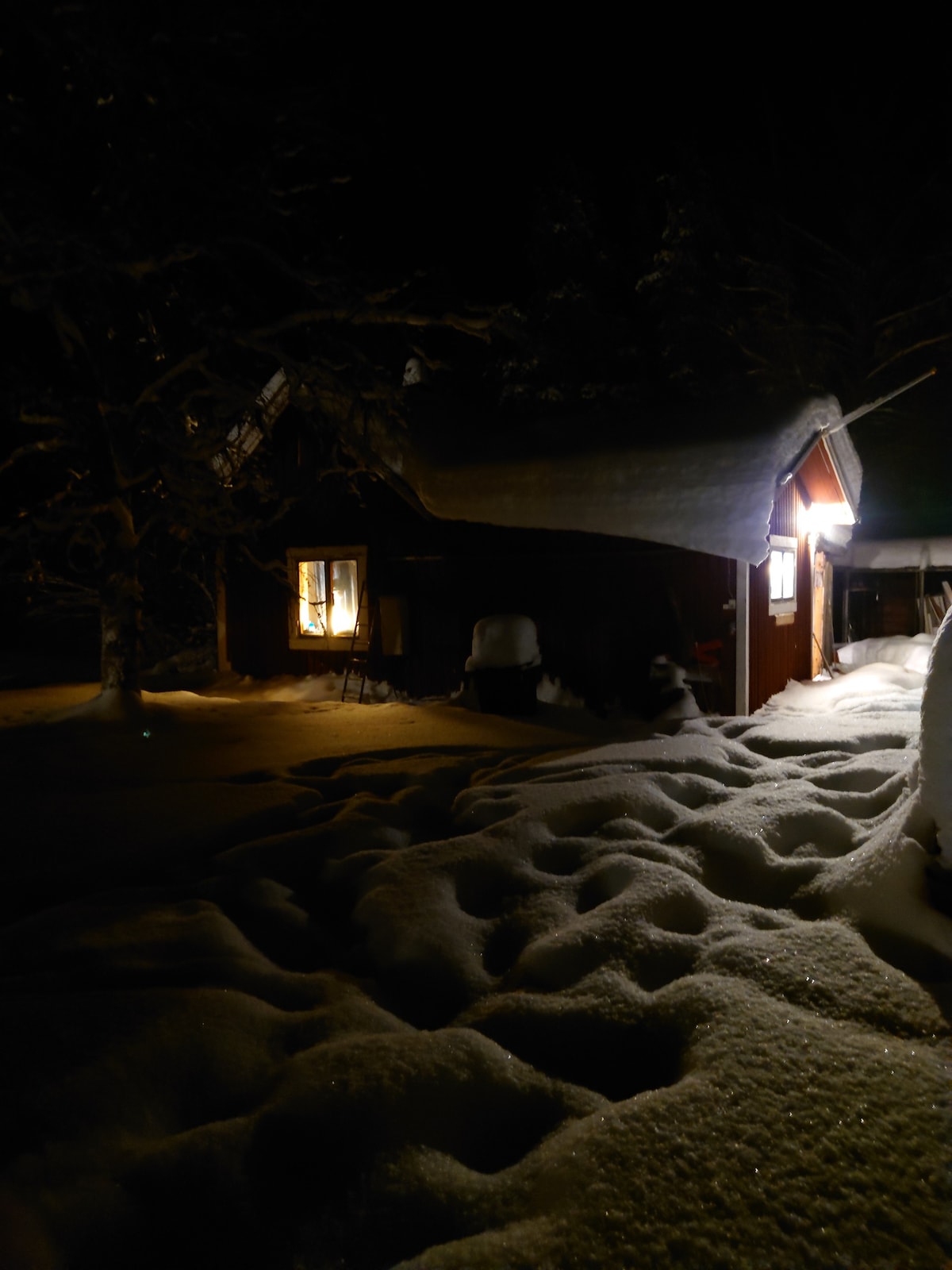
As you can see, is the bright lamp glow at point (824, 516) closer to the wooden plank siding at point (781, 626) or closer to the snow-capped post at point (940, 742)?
the wooden plank siding at point (781, 626)

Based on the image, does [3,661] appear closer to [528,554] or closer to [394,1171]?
[528,554]

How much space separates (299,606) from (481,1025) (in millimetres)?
11232

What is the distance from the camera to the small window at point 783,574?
11977mm

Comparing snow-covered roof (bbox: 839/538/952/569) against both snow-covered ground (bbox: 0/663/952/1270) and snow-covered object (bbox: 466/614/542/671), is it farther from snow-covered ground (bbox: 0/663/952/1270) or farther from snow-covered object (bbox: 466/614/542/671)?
snow-covered ground (bbox: 0/663/952/1270)

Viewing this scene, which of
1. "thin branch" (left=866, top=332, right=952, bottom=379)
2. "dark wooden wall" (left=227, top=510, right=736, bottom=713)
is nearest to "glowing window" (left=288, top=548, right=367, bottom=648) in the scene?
"dark wooden wall" (left=227, top=510, right=736, bottom=713)

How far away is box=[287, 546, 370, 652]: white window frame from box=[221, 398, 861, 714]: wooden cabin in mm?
29

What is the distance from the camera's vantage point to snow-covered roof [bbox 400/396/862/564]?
9.66 meters

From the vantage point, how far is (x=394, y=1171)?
264 cm

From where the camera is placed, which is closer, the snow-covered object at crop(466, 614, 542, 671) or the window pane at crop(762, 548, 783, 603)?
the snow-covered object at crop(466, 614, 542, 671)

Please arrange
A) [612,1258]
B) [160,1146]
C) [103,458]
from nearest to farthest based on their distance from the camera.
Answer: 1. [612,1258]
2. [160,1146]
3. [103,458]

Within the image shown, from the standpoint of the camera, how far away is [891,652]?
1642 cm

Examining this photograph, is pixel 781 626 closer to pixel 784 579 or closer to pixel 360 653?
pixel 784 579

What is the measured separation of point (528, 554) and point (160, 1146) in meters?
9.76

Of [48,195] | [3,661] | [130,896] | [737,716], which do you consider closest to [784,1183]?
[130,896]
